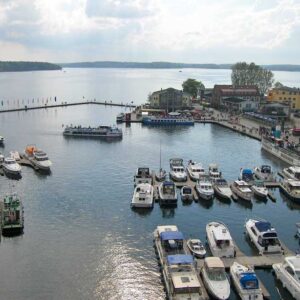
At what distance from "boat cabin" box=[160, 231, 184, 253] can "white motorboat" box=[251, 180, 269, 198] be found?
622 inches

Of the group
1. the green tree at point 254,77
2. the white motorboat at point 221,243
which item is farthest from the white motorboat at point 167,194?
the green tree at point 254,77

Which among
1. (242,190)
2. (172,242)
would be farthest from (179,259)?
(242,190)

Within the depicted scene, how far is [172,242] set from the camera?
29.2 m

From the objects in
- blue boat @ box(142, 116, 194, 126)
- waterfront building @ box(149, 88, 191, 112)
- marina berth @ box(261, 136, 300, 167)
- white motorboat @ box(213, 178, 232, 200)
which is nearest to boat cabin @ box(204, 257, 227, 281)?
white motorboat @ box(213, 178, 232, 200)

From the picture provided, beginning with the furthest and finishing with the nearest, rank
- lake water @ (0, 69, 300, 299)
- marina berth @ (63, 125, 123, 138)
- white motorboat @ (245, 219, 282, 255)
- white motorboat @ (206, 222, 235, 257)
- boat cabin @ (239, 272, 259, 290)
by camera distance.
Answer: marina berth @ (63, 125, 123, 138)
white motorboat @ (245, 219, 282, 255)
white motorboat @ (206, 222, 235, 257)
lake water @ (0, 69, 300, 299)
boat cabin @ (239, 272, 259, 290)

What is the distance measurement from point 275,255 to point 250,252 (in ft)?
6.06

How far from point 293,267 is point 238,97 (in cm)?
8904

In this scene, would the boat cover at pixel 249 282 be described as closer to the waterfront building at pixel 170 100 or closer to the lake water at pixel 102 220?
the lake water at pixel 102 220

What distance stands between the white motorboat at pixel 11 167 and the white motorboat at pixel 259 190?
25746 millimetres

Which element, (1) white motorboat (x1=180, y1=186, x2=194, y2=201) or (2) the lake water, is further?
(1) white motorboat (x1=180, y1=186, x2=194, y2=201)

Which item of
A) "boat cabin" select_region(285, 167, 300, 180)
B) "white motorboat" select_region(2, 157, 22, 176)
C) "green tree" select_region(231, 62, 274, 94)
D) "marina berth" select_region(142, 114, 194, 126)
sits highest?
"green tree" select_region(231, 62, 274, 94)

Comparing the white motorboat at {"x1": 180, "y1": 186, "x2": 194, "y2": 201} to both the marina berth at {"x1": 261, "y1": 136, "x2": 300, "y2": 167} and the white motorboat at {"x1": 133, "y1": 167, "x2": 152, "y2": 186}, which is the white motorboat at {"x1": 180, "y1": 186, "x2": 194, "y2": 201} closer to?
the white motorboat at {"x1": 133, "y1": 167, "x2": 152, "y2": 186}

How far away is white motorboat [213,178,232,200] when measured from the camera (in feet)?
138

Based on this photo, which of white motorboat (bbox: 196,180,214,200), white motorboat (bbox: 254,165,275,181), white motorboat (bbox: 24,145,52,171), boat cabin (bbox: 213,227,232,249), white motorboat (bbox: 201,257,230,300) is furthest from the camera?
white motorboat (bbox: 24,145,52,171)
